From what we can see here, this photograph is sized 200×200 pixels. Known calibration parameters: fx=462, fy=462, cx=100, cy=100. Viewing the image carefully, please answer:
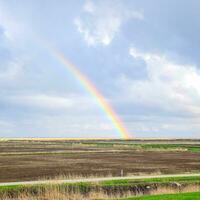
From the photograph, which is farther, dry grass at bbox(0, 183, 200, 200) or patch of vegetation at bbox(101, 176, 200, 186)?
patch of vegetation at bbox(101, 176, 200, 186)

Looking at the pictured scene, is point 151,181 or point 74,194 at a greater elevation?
point 151,181

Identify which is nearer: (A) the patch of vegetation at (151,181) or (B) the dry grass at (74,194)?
(B) the dry grass at (74,194)

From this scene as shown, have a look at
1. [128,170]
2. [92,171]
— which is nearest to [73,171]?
[92,171]

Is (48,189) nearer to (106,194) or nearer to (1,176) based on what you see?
(106,194)

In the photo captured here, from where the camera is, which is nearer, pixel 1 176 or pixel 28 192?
pixel 28 192

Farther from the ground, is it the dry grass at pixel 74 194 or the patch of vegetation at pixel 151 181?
the patch of vegetation at pixel 151 181

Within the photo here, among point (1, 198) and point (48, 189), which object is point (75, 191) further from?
point (1, 198)

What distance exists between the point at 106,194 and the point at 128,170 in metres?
18.5

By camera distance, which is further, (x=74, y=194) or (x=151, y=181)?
(x=151, y=181)

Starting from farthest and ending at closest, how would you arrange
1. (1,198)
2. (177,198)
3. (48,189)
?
(48,189) < (1,198) < (177,198)

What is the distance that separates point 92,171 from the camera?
5128cm

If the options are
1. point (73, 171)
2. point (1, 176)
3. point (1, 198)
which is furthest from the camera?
point (73, 171)

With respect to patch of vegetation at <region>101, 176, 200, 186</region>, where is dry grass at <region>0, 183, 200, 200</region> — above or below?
below

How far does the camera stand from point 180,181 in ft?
129
